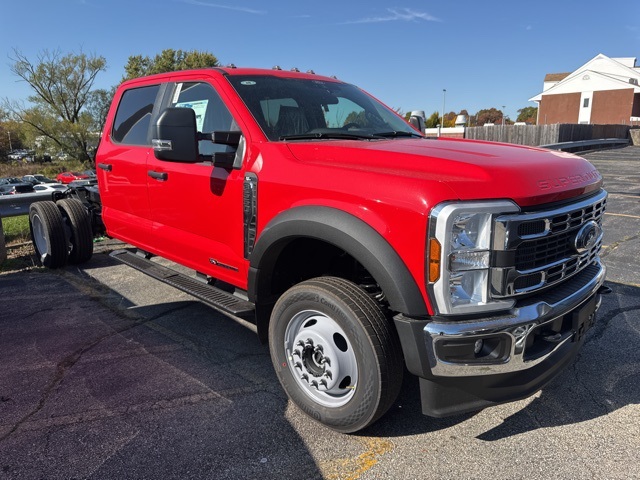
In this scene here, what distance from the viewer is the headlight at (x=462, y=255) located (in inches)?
86.7

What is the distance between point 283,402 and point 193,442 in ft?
2.07

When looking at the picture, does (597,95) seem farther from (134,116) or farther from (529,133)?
(134,116)

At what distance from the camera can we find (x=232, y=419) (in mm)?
2928

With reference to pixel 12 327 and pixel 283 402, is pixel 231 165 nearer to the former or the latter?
pixel 283 402

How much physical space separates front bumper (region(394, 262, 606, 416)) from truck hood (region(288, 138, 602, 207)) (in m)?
0.57

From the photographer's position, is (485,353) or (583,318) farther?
(583,318)

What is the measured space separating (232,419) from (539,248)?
1.98m

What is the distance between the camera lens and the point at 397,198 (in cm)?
234

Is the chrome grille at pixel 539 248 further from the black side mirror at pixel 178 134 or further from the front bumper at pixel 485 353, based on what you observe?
the black side mirror at pixel 178 134

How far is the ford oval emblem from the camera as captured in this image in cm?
269

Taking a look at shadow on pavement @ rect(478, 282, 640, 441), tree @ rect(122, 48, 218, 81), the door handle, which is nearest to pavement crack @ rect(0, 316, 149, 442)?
the door handle

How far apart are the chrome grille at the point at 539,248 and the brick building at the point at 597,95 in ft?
199

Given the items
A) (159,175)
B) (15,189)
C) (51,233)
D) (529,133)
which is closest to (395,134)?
(159,175)

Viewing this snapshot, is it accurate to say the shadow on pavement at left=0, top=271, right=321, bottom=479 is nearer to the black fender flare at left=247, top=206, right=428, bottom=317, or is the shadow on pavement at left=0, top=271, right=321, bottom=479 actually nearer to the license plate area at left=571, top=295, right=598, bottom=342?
the black fender flare at left=247, top=206, right=428, bottom=317
